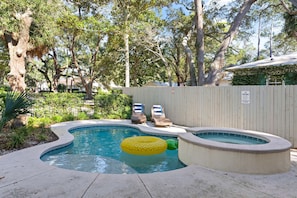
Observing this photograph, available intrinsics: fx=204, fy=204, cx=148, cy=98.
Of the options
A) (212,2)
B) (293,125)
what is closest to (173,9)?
(212,2)

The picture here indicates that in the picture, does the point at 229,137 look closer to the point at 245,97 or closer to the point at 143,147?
the point at 245,97

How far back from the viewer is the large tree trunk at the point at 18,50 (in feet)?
29.2

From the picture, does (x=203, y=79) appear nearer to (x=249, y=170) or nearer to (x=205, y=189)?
(x=249, y=170)

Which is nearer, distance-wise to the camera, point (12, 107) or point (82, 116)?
point (12, 107)

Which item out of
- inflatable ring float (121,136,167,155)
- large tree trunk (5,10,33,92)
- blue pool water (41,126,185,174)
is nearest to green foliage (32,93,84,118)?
large tree trunk (5,10,33,92)

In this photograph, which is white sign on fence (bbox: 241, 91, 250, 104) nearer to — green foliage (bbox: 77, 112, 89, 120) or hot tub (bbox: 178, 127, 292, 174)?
hot tub (bbox: 178, 127, 292, 174)

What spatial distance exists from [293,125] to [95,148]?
6277 mm

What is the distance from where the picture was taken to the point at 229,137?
6340 mm

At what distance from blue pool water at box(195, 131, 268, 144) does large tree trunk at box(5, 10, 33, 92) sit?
27.2ft

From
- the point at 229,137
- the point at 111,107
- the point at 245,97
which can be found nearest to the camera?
the point at 229,137

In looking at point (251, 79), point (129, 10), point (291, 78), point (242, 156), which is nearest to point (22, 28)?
point (129, 10)

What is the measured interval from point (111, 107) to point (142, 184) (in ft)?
29.8

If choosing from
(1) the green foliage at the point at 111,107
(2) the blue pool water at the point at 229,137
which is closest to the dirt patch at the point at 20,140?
(1) the green foliage at the point at 111,107

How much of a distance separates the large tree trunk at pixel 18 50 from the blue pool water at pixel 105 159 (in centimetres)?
432
